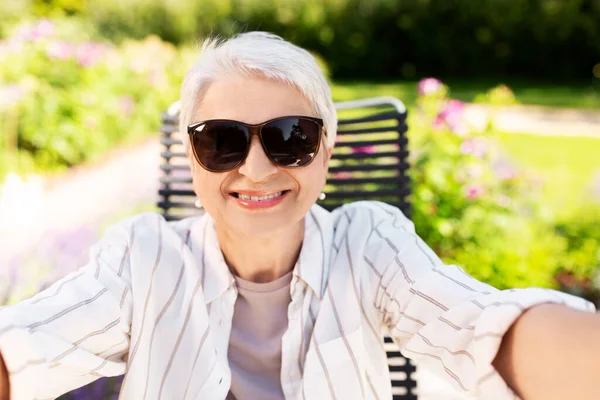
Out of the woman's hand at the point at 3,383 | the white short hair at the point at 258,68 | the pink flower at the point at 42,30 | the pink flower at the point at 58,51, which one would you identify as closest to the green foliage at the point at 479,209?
the white short hair at the point at 258,68

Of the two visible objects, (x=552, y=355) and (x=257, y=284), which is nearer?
(x=552, y=355)

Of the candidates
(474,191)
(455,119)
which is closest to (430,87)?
(455,119)

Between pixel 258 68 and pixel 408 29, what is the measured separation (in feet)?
46.9

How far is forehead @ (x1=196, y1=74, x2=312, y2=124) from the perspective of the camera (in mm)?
1345

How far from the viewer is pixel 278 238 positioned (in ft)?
4.97

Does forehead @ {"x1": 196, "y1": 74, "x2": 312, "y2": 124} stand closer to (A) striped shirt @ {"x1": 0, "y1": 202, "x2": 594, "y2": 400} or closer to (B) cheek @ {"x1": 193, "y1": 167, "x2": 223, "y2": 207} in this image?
(B) cheek @ {"x1": 193, "y1": 167, "x2": 223, "y2": 207}

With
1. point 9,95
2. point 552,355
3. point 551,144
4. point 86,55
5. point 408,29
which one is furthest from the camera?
point 408,29

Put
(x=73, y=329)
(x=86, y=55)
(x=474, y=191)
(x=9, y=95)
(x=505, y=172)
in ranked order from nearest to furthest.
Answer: (x=73, y=329), (x=474, y=191), (x=505, y=172), (x=9, y=95), (x=86, y=55)

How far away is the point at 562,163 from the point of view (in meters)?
6.46

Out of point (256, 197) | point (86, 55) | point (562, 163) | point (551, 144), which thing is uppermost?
point (86, 55)

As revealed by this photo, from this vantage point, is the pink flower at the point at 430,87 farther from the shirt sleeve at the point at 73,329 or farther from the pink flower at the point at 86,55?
the pink flower at the point at 86,55

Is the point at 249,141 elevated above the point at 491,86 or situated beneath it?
situated beneath

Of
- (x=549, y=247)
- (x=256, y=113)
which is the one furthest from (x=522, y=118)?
(x=256, y=113)

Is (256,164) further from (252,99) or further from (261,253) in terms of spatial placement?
(261,253)
